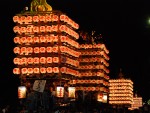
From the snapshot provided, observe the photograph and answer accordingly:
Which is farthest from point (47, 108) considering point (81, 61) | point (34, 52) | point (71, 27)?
point (81, 61)

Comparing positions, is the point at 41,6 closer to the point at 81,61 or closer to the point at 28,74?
the point at 28,74

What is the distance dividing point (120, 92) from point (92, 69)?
88.3ft

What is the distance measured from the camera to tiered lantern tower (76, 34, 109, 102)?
7575 centimetres

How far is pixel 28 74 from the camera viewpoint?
53250 millimetres

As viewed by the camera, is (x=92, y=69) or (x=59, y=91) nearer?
(x=59, y=91)

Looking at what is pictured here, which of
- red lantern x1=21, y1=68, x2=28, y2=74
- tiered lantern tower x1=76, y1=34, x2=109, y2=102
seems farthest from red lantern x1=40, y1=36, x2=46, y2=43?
tiered lantern tower x1=76, y1=34, x2=109, y2=102

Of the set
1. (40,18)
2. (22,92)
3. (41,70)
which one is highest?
(40,18)

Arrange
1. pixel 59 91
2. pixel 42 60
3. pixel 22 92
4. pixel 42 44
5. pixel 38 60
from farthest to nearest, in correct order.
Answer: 1. pixel 42 44
2. pixel 38 60
3. pixel 42 60
4. pixel 22 92
5. pixel 59 91

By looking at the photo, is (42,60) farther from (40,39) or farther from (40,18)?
(40,18)

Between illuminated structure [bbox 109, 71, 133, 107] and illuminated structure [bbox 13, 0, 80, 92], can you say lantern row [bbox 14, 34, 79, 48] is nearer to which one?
illuminated structure [bbox 13, 0, 80, 92]

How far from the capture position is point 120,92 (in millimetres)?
101125

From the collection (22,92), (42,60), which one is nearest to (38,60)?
(42,60)

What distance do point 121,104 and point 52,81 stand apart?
48.9 metres

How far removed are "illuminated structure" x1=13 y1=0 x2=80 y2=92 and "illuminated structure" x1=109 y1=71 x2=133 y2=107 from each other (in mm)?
46903
